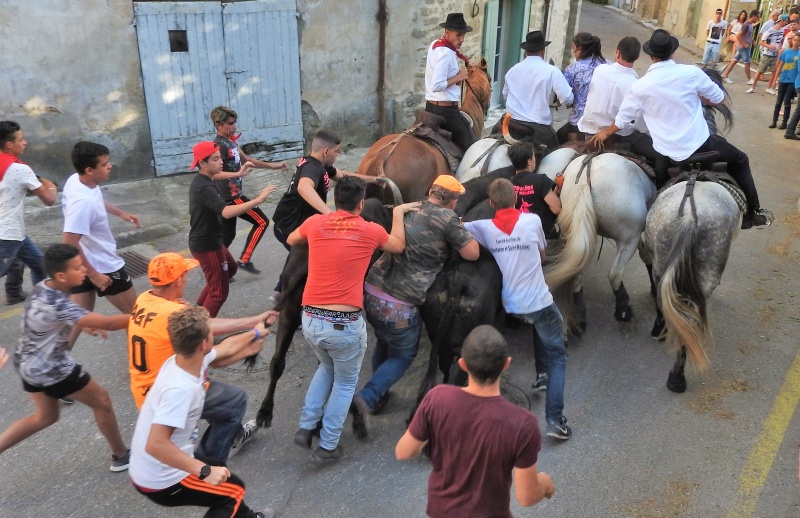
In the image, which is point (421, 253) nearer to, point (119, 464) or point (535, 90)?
point (119, 464)

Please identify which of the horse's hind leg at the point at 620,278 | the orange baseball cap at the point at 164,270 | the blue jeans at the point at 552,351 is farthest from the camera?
the horse's hind leg at the point at 620,278

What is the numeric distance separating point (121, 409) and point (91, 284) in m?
0.95

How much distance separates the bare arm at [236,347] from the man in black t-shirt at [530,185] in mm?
2568

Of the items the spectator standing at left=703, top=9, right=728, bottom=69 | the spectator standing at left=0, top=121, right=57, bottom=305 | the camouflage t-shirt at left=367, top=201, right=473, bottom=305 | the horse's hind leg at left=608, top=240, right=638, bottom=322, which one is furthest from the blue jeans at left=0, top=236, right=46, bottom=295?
the spectator standing at left=703, top=9, right=728, bottom=69

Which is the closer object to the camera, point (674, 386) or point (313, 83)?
point (674, 386)

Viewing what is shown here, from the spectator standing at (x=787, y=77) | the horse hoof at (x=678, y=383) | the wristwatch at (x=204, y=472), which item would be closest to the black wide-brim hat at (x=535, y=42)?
the horse hoof at (x=678, y=383)

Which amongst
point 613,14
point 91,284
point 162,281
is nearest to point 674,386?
point 162,281

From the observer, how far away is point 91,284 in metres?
5.04

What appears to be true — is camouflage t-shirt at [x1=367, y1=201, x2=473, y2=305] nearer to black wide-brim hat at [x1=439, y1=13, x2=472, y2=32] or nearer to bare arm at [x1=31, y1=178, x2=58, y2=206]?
bare arm at [x1=31, y1=178, x2=58, y2=206]

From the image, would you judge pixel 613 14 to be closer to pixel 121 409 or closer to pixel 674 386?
pixel 674 386

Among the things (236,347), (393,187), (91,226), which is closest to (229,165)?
(393,187)

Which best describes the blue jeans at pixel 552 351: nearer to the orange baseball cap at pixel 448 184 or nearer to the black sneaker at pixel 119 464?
the orange baseball cap at pixel 448 184

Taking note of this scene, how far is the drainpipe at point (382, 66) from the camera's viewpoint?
36.1 feet

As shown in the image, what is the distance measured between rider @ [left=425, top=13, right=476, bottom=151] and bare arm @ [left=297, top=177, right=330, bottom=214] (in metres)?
2.51
